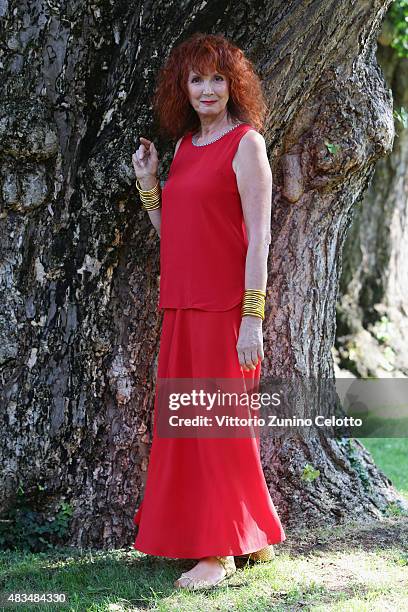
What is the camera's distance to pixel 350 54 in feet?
12.8

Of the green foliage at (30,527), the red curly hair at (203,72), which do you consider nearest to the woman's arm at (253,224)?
the red curly hair at (203,72)

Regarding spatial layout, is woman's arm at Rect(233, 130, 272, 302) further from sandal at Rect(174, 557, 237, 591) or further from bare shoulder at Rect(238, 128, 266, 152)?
→ sandal at Rect(174, 557, 237, 591)

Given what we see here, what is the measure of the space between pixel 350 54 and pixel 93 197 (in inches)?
53.5

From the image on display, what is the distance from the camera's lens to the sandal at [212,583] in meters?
3.26

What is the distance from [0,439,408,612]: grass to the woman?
0.42ft

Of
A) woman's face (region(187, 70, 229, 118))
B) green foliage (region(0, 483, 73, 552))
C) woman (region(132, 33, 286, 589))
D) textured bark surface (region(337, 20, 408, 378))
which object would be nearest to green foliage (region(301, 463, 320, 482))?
woman (region(132, 33, 286, 589))

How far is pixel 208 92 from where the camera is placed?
3.41 meters

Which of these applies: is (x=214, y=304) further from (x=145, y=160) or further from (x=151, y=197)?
(x=145, y=160)

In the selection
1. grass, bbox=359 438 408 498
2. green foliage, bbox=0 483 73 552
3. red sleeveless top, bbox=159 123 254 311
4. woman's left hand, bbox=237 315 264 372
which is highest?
red sleeveless top, bbox=159 123 254 311

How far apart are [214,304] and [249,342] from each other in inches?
8.4

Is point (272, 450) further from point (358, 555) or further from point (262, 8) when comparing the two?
point (262, 8)

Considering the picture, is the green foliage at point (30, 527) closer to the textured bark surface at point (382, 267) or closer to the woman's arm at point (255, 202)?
the woman's arm at point (255, 202)

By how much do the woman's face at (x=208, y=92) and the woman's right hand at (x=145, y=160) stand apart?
287 mm

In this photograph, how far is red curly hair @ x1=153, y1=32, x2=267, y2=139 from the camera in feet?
11.1
